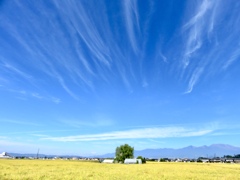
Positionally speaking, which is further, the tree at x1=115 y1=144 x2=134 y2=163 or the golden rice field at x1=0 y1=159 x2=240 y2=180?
the tree at x1=115 y1=144 x2=134 y2=163

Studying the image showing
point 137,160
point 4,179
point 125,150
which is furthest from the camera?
point 125,150

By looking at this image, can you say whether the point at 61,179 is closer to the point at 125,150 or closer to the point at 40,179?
the point at 40,179

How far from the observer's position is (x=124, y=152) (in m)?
158

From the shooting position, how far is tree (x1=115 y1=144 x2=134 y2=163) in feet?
515

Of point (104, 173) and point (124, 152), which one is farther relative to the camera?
point (124, 152)

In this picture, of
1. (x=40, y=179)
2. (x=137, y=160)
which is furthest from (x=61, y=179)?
(x=137, y=160)

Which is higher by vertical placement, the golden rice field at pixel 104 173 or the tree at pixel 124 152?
the tree at pixel 124 152

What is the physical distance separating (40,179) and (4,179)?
3.48 metres

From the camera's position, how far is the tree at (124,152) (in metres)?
157

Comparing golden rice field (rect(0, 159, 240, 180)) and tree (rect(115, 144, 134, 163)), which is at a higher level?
tree (rect(115, 144, 134, 163))

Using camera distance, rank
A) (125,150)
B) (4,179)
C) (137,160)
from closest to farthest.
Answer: (4,179) → (137,160) → (125,150)

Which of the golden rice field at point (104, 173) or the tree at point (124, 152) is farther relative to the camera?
the tree at point (124, 152)

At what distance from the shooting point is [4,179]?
2636 centimetres

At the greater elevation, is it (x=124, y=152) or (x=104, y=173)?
(x=124, y=152)
